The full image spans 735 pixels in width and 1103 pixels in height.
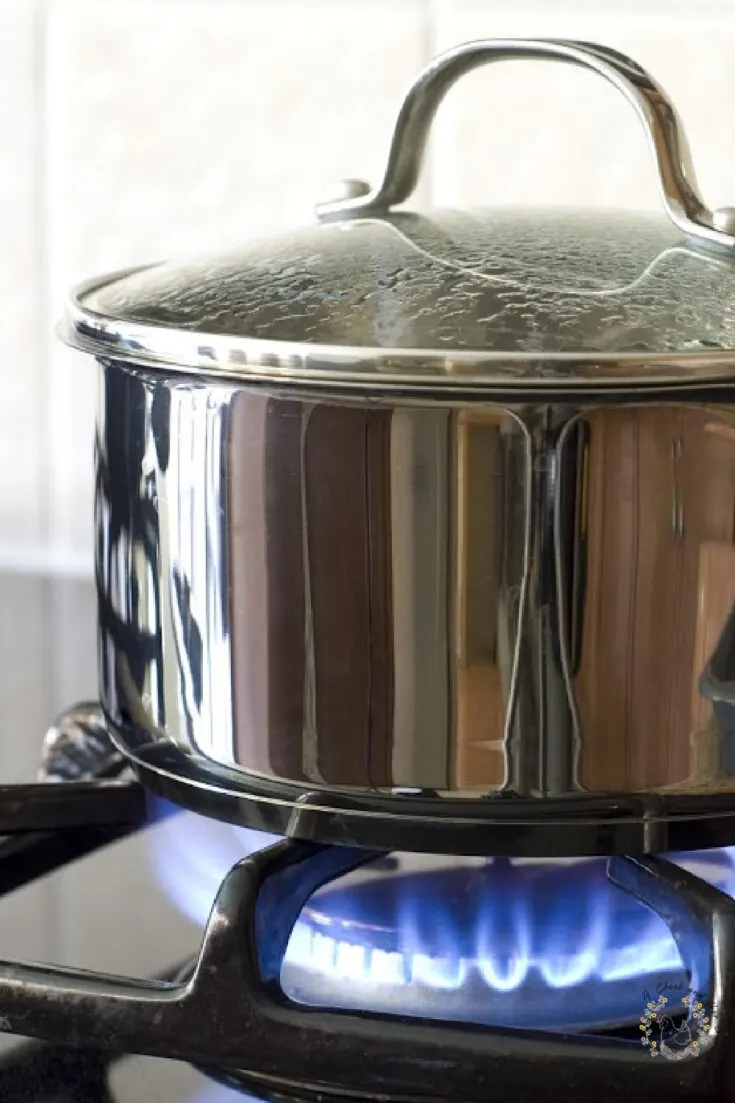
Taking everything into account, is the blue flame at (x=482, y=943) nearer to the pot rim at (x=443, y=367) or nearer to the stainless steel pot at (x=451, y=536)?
the stainless steel pot at (x=451, y=536)

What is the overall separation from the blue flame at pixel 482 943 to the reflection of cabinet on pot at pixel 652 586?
7cm

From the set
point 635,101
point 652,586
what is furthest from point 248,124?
point 652,586

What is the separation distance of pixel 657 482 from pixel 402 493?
2.7 inches

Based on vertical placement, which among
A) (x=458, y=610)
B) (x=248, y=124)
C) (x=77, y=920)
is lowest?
(x=77, y=920)

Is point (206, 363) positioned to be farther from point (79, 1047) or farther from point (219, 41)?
point (219, 41)

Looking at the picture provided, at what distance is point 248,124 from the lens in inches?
30.5

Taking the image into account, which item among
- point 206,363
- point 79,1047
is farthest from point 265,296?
point 79,1047

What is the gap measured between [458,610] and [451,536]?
0.07 feet

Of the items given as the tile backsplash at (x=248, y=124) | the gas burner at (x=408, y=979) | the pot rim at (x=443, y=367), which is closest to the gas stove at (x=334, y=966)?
the gas burner at (x=408, y=979)

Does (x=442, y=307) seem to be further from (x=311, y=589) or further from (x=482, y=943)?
(x=482, y=943)

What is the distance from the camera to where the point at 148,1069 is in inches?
16.0

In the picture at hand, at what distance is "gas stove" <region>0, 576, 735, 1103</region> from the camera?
0.37m

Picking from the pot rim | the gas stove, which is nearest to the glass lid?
the pot rim

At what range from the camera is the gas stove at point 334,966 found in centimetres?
37
